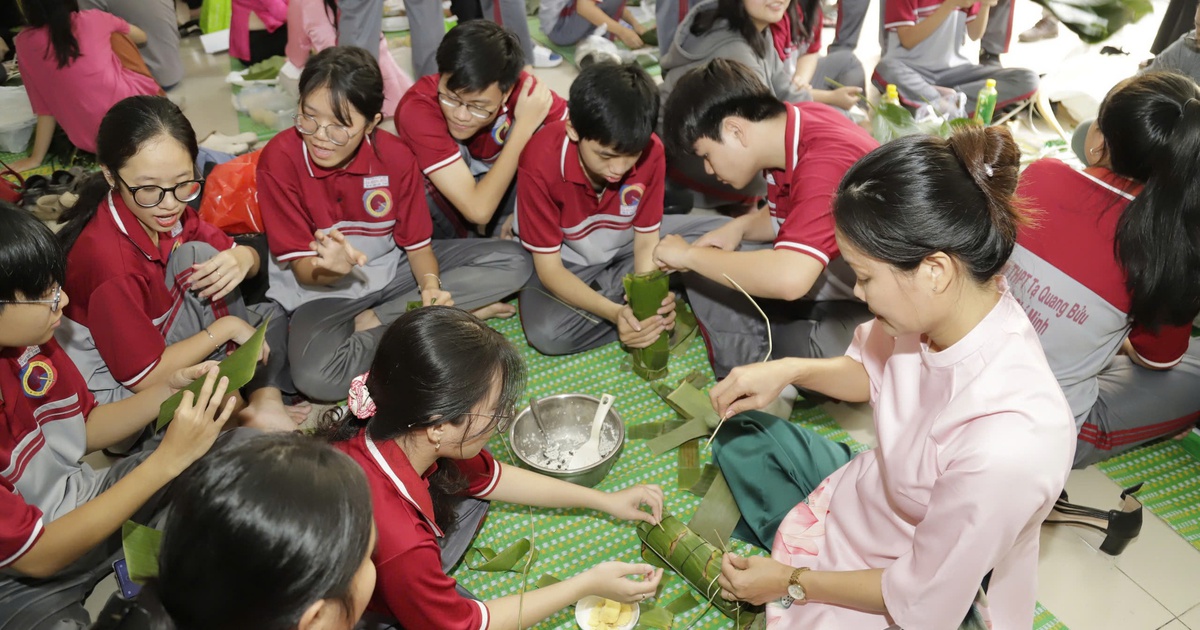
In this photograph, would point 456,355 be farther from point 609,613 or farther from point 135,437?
point 135,437

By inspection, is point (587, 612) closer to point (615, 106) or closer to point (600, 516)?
point (600, 516)

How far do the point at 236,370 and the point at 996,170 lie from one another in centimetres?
156

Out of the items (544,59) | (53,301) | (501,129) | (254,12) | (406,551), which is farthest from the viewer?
(544,59)

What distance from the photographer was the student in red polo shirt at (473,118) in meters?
2.57

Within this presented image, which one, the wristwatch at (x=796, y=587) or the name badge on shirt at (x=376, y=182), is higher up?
the name badge on shirt at (x=376, y=182)

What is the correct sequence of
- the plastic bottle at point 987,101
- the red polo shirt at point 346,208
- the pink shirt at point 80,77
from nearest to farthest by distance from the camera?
the red polo shirt at point 346,208 < the pink shirt at point 80,77 < the plastic bottle at point 987,101

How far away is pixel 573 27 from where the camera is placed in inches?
195

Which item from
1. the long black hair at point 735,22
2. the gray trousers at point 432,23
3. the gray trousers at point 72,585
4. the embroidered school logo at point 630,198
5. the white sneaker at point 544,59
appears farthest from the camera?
the white sneaker at point 544,59

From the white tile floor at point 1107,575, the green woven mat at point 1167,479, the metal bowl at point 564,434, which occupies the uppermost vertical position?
the metal bowl at point 564,434

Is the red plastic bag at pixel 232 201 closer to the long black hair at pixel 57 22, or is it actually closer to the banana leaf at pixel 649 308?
the long black hair at pixel 57 22

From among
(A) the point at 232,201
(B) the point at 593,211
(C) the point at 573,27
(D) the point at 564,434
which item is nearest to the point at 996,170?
(D) the point at 564,434

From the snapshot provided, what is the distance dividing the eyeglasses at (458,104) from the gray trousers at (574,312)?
58 centimetres

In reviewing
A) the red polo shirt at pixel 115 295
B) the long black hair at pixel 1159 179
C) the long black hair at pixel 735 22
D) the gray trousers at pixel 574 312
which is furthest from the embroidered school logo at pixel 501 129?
the long black hair at pixel 1159 179

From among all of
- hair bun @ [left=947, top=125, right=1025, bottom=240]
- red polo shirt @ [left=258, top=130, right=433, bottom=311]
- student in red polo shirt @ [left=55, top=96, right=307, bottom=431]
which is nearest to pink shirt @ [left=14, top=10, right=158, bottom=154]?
red polo shirt @ [left=258, top=130, right=433, bottom=311]
